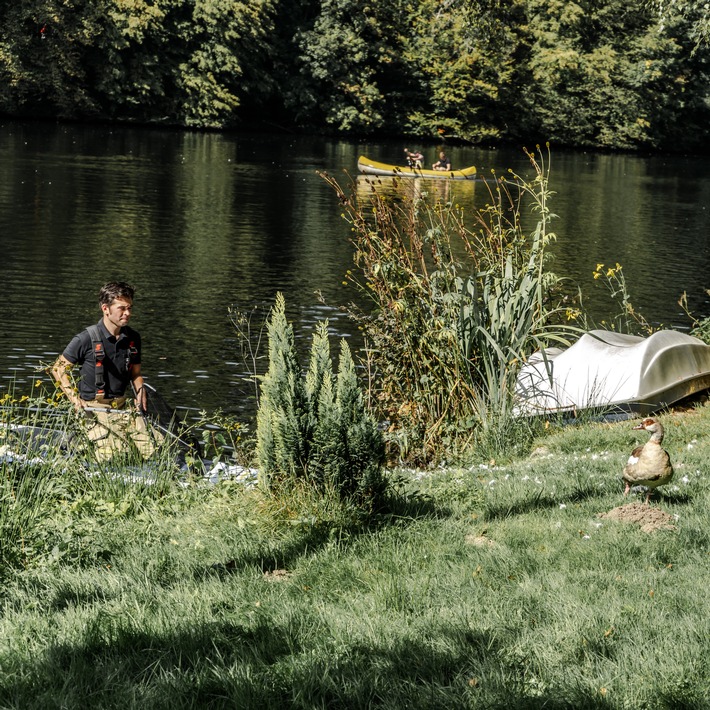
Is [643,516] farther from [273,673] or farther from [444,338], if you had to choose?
[444,338]

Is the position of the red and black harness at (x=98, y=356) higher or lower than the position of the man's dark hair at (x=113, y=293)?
lower

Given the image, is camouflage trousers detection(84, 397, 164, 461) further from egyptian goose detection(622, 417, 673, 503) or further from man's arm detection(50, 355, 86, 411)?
egyptian goose detection(622, 417, 673, 503)

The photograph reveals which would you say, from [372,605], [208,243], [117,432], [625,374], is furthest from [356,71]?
[372,605]

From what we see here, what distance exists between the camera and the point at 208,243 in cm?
2603

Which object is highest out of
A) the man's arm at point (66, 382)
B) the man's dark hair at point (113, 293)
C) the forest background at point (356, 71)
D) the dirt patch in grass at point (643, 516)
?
the forest background at point (356, 71)

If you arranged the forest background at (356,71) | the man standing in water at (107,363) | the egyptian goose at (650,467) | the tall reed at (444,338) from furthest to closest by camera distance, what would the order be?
1. the forest background at (356,71)
2. the tall reed at (444,338)
3. the man standing in water at (107,363)
4. the egyptian goose at (650,467)

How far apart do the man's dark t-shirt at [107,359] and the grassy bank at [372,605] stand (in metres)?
2.30

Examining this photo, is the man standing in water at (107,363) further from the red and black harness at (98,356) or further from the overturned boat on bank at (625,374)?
the overturned boat on bank at (625,374)

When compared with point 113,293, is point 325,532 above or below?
below

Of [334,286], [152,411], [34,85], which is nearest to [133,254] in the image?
[334,286]

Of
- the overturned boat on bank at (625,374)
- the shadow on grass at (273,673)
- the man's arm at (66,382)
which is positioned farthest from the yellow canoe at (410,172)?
the shadow on grass at (273,673)

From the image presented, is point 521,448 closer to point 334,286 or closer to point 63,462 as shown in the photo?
point 63,462

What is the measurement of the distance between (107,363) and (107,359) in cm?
4

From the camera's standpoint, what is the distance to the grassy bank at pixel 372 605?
396cm
